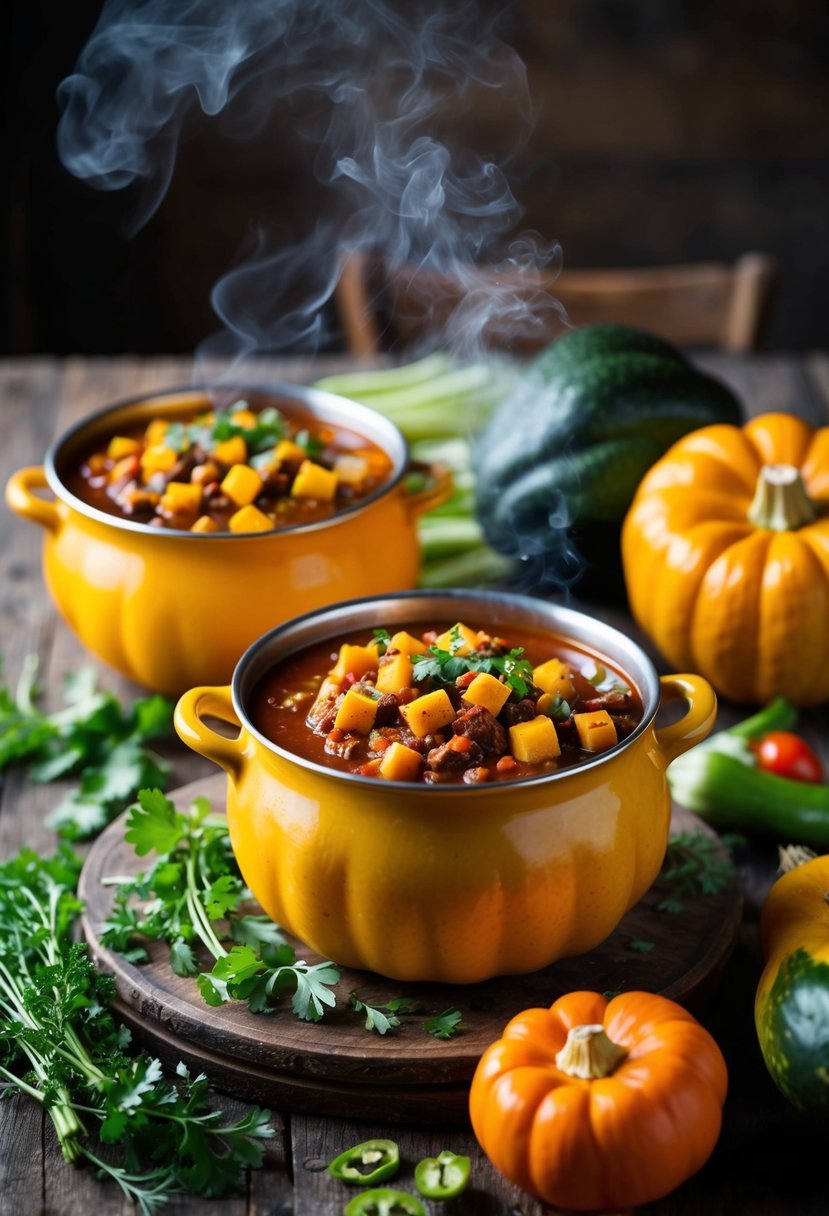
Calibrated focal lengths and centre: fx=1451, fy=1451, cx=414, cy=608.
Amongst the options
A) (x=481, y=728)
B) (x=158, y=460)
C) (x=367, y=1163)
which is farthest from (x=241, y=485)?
(x=367, y=1163)

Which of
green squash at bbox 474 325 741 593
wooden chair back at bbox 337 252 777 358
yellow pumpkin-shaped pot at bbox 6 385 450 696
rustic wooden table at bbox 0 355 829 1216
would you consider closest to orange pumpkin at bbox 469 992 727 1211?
rustic wooden table at bbox 0 355 829 1216

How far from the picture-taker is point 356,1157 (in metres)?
1.67

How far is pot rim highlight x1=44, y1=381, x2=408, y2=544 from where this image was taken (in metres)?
2.33

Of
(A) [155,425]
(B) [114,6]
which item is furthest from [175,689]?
(B) [114,6]

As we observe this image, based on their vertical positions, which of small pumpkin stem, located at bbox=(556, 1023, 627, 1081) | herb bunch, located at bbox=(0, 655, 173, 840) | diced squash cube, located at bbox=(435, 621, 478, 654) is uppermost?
diced squash cube, located at bbox=(435, 621, 478, 654)

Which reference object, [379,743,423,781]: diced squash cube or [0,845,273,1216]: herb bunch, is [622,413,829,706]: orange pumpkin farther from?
[0,845,273,1216]: herb bunch

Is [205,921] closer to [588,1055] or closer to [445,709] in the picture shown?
[445,709]

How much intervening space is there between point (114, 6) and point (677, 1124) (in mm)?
5082

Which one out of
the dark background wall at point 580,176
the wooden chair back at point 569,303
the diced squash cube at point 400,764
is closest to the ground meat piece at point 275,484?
the diced squash cube at point 400,764

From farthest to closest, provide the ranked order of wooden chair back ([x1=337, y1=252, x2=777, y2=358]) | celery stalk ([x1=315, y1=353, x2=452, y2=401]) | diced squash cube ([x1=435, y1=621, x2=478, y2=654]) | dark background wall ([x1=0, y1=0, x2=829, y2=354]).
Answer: dark background wall ([x1=0, y1=0, x2=829, y2=354]) → wooden chair back ([x1=337, y1=252, x2=777, y2=358]) → celery stalk ([x1=315, y1=353, x2=452, y2=401]) → diced squash cube ([x1=435, y1=621, x2=478, y2=654])

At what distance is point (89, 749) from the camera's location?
2459 millimetres

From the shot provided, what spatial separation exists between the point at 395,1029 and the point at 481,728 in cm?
38

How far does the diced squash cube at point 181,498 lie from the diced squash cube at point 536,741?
0.87m

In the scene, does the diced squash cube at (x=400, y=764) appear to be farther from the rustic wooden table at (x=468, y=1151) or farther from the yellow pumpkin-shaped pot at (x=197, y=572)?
the yellow pumpkin-shaped pot at (x=197, y=572)
